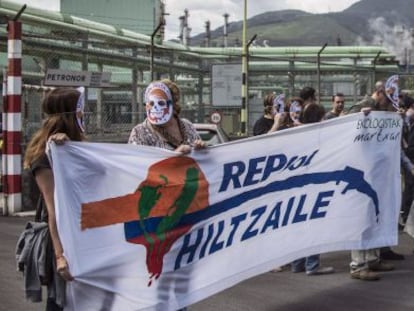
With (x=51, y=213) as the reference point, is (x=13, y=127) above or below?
above

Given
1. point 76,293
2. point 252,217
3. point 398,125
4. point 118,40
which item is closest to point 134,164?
point 76,293

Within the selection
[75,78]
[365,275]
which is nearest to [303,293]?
[365,275]

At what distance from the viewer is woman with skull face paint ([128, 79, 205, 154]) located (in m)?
4.60

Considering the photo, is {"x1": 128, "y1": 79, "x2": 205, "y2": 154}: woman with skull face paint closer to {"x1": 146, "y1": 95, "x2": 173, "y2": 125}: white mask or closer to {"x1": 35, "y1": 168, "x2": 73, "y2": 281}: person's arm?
{"x1": 146, "y1": 95, "x2": 173, "y2": 125}: white mask

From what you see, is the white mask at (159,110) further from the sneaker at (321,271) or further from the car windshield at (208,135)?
the car windshield at (208,135)

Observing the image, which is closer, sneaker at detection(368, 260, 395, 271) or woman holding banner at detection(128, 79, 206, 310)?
woman holding banner at detection(128, 79, 206, 310)

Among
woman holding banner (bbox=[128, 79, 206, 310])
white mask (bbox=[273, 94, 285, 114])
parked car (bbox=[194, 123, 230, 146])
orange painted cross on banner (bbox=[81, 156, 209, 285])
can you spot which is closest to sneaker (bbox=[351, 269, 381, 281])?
white mask (bbox=[273, 94, 285, 114])

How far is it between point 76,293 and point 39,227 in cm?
43

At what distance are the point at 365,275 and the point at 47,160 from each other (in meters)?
4.00

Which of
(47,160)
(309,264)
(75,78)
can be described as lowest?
(309,264)

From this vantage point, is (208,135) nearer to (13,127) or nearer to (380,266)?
(13,127)

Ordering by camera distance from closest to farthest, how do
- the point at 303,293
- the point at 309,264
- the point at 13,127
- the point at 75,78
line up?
the point at 303,293 → the point at 309,264 → the point at 13,127 → the point at 75,78

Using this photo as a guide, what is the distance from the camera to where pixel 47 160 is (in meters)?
3.79

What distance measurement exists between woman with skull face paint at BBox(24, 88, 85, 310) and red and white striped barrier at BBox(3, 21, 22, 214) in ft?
22.3
